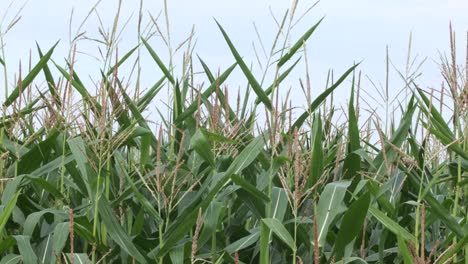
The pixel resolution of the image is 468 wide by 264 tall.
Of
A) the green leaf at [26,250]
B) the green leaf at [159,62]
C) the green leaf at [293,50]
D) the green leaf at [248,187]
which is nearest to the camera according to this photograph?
the green leaf at [248,187]

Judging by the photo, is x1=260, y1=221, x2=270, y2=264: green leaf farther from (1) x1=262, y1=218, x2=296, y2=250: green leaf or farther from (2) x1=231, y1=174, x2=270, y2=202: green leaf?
(2) x1=231, y1=174, x2=270, y2=202: green leaf

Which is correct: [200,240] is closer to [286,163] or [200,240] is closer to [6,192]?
[286,163]

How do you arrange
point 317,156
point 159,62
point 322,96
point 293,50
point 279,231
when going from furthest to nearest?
1. point 159,62
2. point 322,96
3. point 293,50
4. point 317,156
5. point 279,231

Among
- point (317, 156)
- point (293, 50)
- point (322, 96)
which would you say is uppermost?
point (293, 50)

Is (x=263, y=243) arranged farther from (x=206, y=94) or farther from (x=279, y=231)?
(x=206, y=94)

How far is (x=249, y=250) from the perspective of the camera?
9.16 ft

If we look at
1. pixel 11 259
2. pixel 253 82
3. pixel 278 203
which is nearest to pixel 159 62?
pixel 253 82

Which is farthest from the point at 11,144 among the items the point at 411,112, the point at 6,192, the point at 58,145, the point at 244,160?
the point at 411,112

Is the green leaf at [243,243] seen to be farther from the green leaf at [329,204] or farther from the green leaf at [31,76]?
the green leaf at [31,76]

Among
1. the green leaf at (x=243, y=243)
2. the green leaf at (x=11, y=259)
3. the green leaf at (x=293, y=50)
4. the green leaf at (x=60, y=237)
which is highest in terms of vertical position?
the green leaf at (x=293, y=50)

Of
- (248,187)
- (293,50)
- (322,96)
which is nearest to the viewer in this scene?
(248,187)

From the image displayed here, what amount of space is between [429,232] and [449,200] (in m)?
0.44

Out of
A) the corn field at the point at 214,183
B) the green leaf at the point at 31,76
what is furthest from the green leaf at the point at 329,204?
the green leaf at the point at 31,76

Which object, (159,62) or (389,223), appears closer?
(389,223)
